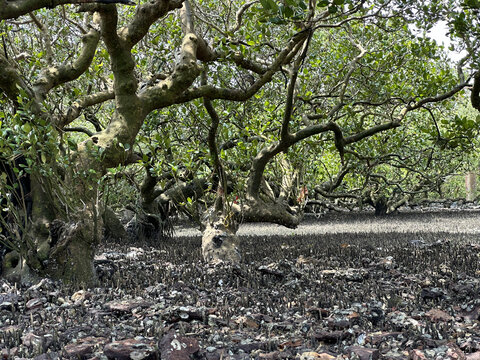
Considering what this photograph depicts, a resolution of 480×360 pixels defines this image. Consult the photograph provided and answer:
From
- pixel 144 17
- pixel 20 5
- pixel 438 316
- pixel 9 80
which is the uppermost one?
pixel 144 17

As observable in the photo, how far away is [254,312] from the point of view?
4.10 m

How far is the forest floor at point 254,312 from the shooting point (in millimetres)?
3055

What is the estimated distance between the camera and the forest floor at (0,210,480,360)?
3.05 m

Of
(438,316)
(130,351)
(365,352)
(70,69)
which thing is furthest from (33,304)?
(70,69)

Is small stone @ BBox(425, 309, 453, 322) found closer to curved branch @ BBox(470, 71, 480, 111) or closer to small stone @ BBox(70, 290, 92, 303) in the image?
small stone @ BBox(70, 290, 92, 303)

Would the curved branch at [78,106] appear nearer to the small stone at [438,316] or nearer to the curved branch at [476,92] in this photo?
the small stone at [438,316]

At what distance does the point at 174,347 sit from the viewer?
2.93 m

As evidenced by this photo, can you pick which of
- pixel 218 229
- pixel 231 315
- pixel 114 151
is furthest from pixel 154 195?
pixel 231 315

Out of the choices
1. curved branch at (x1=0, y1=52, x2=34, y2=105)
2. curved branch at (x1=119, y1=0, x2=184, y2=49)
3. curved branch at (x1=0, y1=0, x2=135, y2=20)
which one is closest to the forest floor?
curved branch at (x1=0, y1=52, x2=34, y2=105)

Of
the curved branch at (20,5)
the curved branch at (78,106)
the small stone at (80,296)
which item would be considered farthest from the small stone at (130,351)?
the curved branch at (78,106)

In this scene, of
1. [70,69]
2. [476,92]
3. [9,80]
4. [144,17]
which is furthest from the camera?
[70,69]

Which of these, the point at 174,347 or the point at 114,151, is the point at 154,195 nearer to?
the point at 114,151

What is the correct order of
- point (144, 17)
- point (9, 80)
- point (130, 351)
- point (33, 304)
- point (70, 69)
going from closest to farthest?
point (130, 351) → point (33, 304) → point (9, 80) → point (144, 17) → point (70, 69)

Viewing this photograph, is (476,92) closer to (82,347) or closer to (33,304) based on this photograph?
(82,347)
